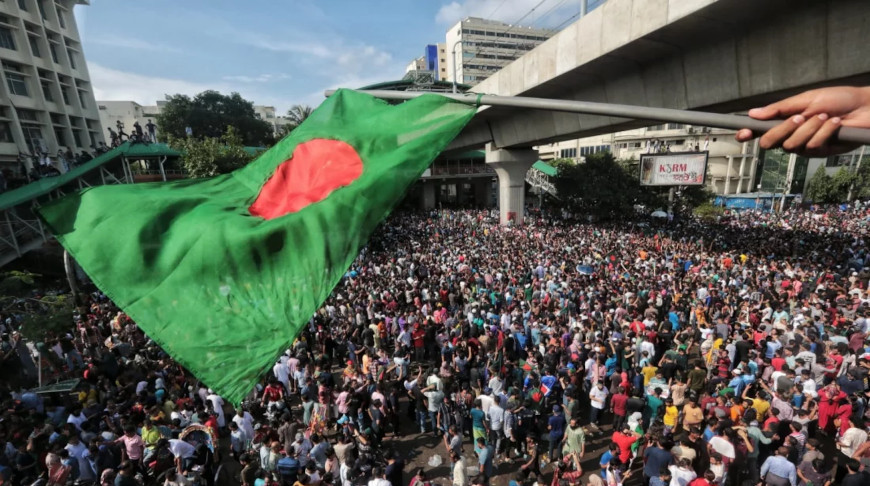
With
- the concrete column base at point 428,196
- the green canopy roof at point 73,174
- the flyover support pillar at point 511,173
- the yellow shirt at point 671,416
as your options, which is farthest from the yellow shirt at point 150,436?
the concrete column base at point 428,196

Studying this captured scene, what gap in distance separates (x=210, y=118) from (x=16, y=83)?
19770 millimetres

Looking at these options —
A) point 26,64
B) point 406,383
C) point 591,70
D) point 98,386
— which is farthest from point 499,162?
point 26,64

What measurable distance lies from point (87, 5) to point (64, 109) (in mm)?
13466

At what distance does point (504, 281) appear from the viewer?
1432cm

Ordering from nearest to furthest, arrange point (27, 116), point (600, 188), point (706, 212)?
point (600, 188) → point (706, 212) → point (27, 116)

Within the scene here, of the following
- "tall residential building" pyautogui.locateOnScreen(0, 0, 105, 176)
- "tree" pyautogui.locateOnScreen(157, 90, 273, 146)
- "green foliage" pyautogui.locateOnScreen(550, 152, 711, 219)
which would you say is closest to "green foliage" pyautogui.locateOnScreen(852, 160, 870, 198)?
"green foliage" pyautogui.locateOnScreen(550, 152, 711, 219)

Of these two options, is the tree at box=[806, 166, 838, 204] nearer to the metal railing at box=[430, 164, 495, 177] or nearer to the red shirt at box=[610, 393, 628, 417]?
the metal railing at box=[430, 164, 495, 177]

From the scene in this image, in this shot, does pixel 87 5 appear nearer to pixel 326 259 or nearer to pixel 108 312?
pixel 108 312

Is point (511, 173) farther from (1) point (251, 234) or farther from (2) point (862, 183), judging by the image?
(2) point (862, 183)

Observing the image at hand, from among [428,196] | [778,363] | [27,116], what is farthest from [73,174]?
[428,196]

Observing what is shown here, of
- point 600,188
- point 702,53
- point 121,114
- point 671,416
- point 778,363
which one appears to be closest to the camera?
point 671,416

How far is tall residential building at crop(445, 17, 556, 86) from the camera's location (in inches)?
3438

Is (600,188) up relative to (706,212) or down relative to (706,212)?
up

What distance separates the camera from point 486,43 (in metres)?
91.2
